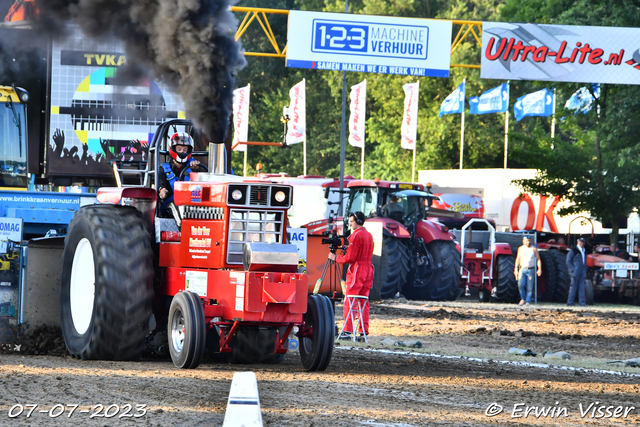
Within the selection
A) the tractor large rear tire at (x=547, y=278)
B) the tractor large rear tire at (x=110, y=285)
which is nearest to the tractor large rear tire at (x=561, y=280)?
the tractor large rear tire at (x=547, y=278)

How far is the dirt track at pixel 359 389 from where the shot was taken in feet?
20.5

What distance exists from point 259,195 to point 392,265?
36.8ft

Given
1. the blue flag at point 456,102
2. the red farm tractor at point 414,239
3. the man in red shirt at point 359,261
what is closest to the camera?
the man in red shirt at point 359,261

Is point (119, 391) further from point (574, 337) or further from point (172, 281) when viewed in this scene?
point (574, 337)

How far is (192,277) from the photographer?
28.2 ft

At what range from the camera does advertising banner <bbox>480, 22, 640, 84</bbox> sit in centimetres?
2164

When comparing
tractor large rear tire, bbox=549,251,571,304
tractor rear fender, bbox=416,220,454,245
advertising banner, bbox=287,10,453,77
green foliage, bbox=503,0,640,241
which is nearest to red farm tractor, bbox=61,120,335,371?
tractor rear fender, bbox=416,220,454,245

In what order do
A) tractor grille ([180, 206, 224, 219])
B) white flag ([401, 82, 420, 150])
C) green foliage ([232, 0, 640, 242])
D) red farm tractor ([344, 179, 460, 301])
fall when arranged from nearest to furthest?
tractor grille ([180, 206, 224, 219])
red farm tractor ([344, 179, 460, 301])
white flag ([401, 82, 420, 150])
green foliage ([232, 0, 640, 242])

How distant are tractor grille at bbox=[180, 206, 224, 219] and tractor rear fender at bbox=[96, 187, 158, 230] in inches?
16.5

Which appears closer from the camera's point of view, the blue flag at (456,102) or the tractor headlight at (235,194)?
the tractor headlight at (235,194)

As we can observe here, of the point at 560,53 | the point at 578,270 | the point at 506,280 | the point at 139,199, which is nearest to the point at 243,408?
the point at 139,199

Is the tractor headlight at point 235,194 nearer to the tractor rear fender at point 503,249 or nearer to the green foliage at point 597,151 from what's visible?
the tractor rear fender at point 503,249

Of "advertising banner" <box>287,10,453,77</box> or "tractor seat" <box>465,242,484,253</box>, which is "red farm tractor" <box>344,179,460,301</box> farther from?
"advertising banner" <box>287,10,453,77</box>

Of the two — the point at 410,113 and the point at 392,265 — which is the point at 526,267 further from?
the point at 410,113
